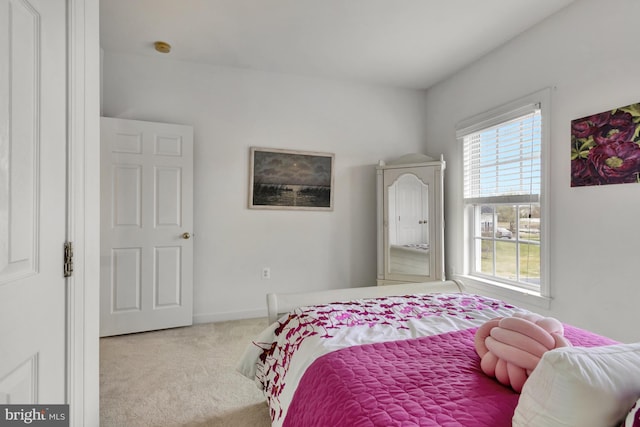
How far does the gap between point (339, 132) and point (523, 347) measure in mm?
3121

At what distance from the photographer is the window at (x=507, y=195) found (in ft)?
8.69

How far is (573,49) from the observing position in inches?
92.4

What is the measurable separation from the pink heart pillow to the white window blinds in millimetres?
2048

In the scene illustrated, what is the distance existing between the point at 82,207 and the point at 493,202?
3.21 m

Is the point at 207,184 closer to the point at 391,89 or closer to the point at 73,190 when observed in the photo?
the point at 73,190

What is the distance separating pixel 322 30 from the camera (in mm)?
2684

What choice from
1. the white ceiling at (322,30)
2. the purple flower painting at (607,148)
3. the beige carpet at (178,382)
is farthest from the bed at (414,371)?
the white ceiling at (322,30)

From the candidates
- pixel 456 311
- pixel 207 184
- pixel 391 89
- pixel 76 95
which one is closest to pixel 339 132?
pixel 391 89

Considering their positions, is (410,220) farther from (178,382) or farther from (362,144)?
(178,382)

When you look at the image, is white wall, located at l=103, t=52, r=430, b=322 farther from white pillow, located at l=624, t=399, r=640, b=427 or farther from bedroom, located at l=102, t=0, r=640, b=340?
white pillow, located at l=624, t=399, r=640, b=427

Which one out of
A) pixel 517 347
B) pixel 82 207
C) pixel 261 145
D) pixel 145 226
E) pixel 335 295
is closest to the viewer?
pixel 517 347

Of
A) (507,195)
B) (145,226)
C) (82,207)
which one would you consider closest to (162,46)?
(145,226)

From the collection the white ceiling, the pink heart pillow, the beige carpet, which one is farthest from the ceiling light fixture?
the pink heart pillow

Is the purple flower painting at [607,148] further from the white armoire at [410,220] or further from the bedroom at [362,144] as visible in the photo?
the white armoire at [410,220]
